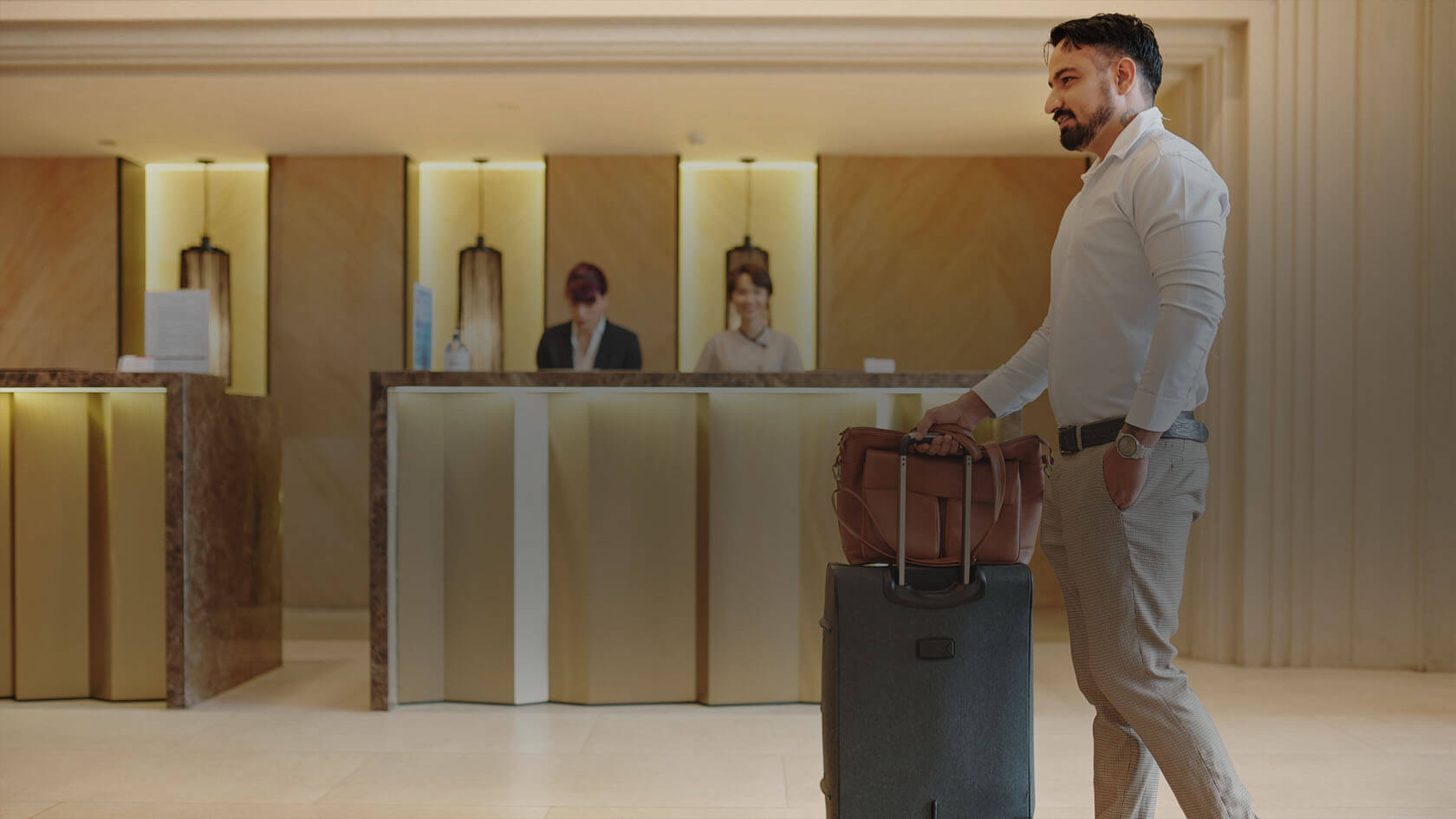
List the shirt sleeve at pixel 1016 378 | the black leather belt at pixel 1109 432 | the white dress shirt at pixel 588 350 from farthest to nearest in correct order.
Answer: the white dress shirt at pixel 588 350, the shirt sleeve at pixel 1016 378, the black leather belt at pixel 1109 432

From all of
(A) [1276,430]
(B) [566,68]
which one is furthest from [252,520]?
(A) [1276,430]

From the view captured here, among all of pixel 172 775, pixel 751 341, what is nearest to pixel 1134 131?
pixel 172 775

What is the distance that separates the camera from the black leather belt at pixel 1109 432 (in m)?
1.72

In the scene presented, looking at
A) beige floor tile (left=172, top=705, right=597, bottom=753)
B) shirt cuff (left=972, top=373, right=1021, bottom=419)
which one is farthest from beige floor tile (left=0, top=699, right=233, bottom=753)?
shirt cuff (left=972, top=373, right=1021, bottom=419)

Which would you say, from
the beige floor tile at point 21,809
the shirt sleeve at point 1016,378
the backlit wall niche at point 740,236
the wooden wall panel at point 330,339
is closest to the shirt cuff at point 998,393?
the shirt sleeve at point 1016,378

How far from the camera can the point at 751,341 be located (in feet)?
15.9

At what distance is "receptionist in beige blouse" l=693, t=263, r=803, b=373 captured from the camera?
4.71 meters

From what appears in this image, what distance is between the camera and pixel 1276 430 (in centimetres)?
430

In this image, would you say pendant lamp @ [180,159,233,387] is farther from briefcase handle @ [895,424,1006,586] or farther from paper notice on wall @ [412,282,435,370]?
briefcase handle @ [895,424,1006,586]

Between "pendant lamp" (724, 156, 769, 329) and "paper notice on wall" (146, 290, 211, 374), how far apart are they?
10.4 feet

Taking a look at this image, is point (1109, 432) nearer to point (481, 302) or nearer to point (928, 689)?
point (928, 689)

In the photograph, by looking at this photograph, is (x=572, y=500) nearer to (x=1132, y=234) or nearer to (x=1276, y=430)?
(x=1132, y=234)

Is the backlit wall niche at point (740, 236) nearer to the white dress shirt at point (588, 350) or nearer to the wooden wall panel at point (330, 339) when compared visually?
the white dress shirt at point (588, 350)

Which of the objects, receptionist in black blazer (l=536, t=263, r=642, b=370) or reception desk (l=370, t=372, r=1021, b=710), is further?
receptionist in black blazer (l=536, t=263, r=642, b=370)
